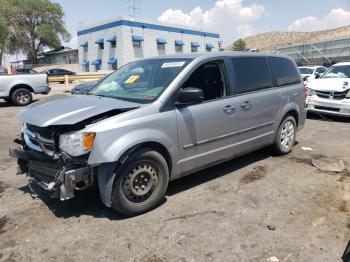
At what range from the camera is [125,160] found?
3.71 meters

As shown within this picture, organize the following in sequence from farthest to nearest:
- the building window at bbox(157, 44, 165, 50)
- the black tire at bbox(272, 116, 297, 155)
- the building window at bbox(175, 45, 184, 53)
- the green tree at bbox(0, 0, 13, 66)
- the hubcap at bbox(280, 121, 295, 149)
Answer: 1. the green tree at bbox(0, 0, 13, 66)
2. the building window at bbox(175, 45, 184, 53)
3. the building window at bbox(157, 44, 165, 50)
4. the hubcap at bbox(280, 121, 295, 149)
5. the black tire at bbox(272, 116, 297, 155)

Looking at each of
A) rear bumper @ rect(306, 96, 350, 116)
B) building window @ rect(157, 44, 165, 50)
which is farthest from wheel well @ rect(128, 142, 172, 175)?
building window @ rect(157, 44, 165, 50)

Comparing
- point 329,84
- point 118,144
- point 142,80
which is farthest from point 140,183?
point 329,84

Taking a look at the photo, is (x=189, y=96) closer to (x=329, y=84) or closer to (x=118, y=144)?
(x=118, y=144)

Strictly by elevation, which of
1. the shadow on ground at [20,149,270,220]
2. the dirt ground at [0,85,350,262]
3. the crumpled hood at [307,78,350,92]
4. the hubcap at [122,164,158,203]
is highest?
the crumpled hood at [307,78,350,92]

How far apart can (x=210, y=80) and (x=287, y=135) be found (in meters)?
2.37

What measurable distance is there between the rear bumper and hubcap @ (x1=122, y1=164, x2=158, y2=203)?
7398 mm

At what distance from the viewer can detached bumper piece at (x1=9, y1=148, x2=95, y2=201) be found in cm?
359

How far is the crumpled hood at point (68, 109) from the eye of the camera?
12.1 ft

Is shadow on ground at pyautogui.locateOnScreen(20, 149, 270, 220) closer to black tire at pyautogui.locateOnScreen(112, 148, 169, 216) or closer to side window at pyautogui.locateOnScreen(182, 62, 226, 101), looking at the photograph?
black tire at pyautogui.locateOnScreen(112, 148, 169, 216)

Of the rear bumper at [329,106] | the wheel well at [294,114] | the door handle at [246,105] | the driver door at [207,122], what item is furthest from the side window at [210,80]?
the rear bumper at [329,106]

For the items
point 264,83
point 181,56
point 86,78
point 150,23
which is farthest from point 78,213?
point 150,23

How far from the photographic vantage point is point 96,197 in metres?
4.50

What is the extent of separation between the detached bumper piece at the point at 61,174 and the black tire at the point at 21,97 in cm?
1079
